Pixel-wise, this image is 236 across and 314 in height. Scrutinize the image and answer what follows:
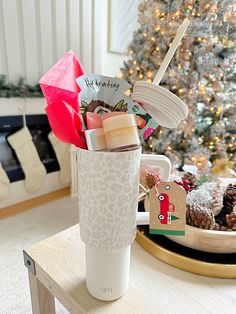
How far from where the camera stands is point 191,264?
58cm

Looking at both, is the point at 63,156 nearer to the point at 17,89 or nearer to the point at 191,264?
the point at 17,89

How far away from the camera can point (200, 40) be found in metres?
1.49

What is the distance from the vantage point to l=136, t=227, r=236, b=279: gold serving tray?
0.56 meters

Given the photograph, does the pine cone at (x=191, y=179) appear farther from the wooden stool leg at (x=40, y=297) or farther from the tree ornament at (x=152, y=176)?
the wooden stool leg at (x=40, y=297)

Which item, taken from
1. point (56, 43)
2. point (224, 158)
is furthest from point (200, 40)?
point (56, 43)

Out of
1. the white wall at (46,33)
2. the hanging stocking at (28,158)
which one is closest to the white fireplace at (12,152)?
the hanging stocking at (28,158)

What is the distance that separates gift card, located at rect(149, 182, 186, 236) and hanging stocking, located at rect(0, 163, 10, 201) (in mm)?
1459

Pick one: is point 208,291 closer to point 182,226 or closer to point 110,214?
point 182,226

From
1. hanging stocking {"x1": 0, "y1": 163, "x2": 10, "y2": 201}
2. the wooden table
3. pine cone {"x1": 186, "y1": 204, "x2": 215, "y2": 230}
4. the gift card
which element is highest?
the gift card

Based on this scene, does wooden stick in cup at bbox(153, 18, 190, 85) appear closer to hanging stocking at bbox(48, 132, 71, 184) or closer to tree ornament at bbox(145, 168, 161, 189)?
tree ornament at bbox(145, 168, 161, 189)

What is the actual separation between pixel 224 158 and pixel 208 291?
50.3 inches

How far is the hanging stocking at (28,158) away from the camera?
1783 mm

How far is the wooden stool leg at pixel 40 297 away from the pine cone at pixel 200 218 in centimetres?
43

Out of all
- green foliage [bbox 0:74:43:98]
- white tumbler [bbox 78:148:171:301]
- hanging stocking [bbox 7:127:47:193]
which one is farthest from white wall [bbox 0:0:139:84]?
white tumbler [bbox 78:148:171:301]
